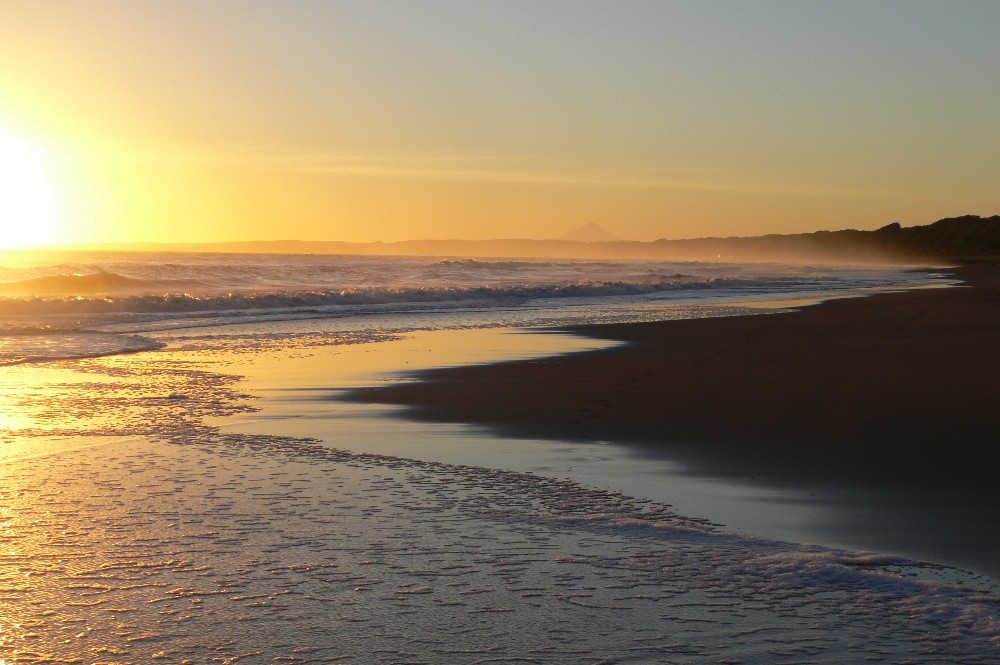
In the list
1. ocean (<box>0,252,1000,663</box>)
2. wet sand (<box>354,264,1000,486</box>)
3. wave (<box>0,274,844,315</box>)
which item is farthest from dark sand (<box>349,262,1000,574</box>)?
wave (<box>0,274,844,315</box>)

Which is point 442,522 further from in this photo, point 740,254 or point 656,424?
point 740,254

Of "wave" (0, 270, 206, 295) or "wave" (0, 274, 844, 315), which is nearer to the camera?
"wave" (0, 274, 844, 315)

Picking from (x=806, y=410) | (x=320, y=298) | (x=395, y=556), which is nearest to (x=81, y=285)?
(x=320, y=298)

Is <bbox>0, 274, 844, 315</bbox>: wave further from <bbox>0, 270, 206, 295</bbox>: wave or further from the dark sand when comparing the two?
the dark sand

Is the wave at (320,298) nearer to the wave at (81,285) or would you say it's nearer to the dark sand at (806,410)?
the wave at (81,285)

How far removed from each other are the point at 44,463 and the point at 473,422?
151 inches

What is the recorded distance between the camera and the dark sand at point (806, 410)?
6145mm

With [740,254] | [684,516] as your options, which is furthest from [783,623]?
[740,254]

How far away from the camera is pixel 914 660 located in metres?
3.78

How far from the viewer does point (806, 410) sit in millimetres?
9656

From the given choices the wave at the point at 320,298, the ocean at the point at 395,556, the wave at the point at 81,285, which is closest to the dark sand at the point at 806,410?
the ocean at the point at 395,556

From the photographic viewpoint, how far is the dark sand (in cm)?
614

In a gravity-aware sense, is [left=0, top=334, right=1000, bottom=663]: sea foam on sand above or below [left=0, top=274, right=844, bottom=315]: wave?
below

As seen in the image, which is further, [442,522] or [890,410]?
[890,410]
